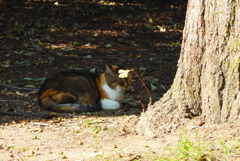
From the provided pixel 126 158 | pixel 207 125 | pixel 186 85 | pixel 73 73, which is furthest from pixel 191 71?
pixel 73 73

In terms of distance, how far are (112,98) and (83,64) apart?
1920mm

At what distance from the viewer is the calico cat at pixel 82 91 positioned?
5.61 metres

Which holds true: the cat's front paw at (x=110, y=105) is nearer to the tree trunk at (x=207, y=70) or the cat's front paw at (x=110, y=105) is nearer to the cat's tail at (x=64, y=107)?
the cat's tail at (x=64, y=107)

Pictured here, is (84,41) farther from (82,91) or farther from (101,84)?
(82,91)

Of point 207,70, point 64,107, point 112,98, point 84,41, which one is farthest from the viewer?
point 84,41

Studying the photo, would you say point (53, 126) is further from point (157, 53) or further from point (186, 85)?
point (157, 53)

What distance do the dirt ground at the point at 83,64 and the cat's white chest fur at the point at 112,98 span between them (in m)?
0.14

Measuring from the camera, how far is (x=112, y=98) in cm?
614

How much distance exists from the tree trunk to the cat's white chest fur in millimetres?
1821

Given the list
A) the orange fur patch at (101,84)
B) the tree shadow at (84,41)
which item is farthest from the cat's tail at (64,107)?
the orange fur patch at (101,84)

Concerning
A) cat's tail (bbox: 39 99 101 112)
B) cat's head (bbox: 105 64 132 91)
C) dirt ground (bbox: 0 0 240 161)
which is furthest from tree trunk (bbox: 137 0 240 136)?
cat's head (bbox: 105 64 132 91)

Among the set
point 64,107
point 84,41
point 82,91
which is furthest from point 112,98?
point 84,41

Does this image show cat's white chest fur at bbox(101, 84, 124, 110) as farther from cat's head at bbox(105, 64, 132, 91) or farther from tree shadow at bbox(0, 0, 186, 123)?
tree shadow at bbox(0, 0, 186, 123)

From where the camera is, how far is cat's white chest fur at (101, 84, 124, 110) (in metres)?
5.97
